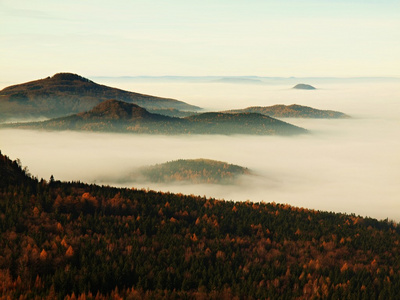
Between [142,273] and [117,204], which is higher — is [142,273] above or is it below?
below

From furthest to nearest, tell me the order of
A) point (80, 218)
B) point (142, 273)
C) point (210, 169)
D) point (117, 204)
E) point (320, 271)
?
point (210, 169) → point (117, 204) → point (80, 218) → point (320, 271) → point (142, 273)

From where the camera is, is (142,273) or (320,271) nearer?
(142,273)

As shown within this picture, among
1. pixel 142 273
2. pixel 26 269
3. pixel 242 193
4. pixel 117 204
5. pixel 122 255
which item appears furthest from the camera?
pixel 242 193

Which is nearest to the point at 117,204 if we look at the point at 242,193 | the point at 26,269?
the point at 26,269

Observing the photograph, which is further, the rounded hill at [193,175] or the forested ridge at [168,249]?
the rounded hill at [193,175]

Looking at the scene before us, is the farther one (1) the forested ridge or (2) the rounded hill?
(2) the rounded hill

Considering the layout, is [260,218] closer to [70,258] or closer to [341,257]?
[341,257]

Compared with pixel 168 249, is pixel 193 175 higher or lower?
lower

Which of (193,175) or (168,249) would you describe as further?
(193,175)
